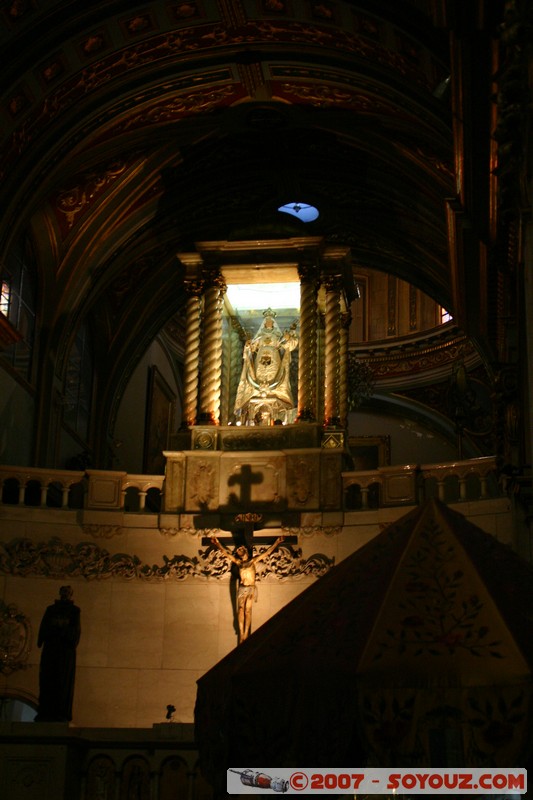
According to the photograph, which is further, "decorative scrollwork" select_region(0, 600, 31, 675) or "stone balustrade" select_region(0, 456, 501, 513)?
"stone balustrade" select_region(0, 456, 501, 513)

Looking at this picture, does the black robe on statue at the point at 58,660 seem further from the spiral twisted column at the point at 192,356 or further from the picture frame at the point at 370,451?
the picture frame at the point at 370,451

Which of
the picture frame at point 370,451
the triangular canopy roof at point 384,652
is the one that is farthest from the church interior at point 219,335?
the picture frame at point 370,451

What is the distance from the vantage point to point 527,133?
6.83m

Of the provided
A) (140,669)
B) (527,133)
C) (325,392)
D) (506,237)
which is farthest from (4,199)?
(527,133)

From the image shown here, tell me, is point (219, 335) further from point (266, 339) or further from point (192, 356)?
point (266, 339)

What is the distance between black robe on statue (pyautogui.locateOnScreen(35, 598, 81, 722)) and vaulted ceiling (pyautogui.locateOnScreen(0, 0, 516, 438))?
5.46 meters

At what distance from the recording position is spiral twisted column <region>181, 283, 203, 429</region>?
16.9m

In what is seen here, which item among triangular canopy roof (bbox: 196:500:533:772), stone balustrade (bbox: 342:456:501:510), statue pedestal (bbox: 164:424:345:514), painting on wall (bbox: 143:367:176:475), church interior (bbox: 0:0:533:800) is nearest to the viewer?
triangular canopy roof (bbox: 196:500:533:772)

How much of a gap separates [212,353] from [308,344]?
141 centimetres

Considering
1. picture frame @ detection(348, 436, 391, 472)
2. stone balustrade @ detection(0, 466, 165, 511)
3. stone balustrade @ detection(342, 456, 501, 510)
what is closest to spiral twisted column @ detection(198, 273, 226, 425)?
stone balustrade @ detection(0, 466, 165, 511)

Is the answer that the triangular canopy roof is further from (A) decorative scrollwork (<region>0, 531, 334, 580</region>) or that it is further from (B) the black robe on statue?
(A) decorative scrollwork (<region>0, 531, 334, 580</region>)

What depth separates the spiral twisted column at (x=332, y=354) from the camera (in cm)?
1653

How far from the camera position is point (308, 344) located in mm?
16859

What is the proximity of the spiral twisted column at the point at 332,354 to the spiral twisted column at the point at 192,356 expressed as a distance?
1917 mm
